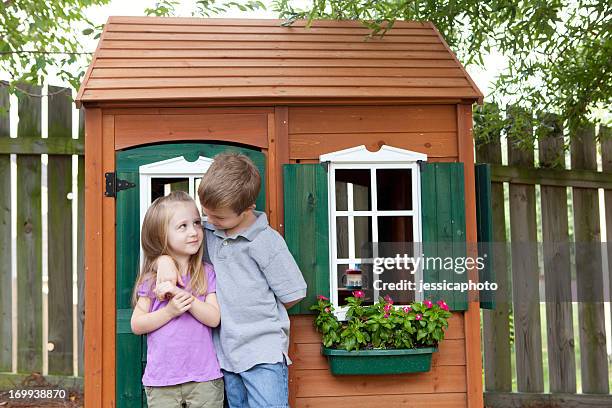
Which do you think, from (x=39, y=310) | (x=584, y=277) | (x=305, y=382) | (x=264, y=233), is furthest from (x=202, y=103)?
(x=584, y=277)

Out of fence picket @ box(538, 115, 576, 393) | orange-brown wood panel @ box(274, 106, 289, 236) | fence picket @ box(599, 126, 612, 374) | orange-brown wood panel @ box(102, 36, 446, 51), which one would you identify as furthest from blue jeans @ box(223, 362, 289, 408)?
fence picket @ box(599, 126, 612, 374)

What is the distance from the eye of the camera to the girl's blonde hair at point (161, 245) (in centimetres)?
331

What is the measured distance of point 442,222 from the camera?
396 cm

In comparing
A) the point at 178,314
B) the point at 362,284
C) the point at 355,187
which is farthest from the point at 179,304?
the point at 355,187

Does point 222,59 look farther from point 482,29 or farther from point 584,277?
point 584,277

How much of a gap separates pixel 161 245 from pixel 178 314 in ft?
1.28

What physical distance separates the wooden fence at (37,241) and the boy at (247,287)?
2.02 m

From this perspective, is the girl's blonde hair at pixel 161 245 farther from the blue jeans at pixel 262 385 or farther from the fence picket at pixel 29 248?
the fence picket at pixel 29 248

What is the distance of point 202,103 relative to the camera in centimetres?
388

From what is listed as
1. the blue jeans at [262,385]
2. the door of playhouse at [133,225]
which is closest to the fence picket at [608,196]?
the door of playhouse at [133,225]

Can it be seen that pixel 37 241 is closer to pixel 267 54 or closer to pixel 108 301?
pixel 108 301

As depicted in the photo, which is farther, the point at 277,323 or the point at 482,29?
the point at 482,29

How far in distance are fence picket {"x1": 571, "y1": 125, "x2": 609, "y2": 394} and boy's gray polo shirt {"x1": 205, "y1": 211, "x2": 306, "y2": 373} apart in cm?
275

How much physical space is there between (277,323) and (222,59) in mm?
1755
